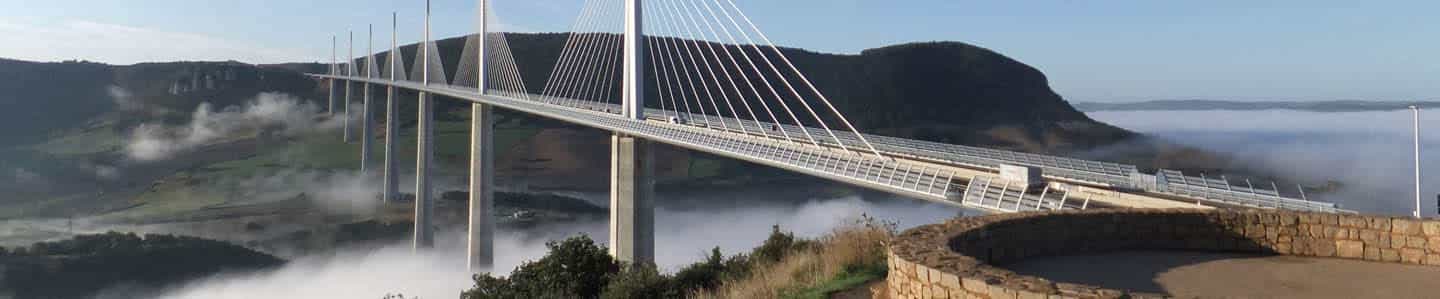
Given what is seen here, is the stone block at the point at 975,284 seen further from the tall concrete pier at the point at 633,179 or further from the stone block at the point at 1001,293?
the tall concrete pier at the point at 633,179

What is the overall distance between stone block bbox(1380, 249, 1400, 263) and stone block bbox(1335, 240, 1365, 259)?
121mm

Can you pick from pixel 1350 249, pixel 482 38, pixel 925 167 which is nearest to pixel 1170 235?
pixel 1350 249

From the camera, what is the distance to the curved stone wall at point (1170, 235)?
6.39 m

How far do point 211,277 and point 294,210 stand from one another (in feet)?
40.8

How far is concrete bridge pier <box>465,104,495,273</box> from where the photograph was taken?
3691 centimetres

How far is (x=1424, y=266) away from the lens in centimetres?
638

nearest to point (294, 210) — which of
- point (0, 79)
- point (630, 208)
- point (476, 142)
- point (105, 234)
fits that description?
point (105, 234)

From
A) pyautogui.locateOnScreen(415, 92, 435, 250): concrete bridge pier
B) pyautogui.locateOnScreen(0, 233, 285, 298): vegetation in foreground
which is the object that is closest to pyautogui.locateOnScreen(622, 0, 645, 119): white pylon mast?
pyautogui.locateOnScreen(415, 92, 435, 250): concrete bridge pier

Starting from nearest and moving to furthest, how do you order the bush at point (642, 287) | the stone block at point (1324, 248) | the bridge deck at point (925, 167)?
the stone block at point (1324, 248) → the bush at point (642, 287) → the bridge deck at point (925, 167)

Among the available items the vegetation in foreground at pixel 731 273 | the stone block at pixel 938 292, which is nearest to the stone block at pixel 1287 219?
the vegetation in foreground at pixel 731 273

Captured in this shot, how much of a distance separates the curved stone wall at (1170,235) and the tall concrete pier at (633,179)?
1768 centimetres

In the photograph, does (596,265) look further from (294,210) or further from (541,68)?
(541,68)

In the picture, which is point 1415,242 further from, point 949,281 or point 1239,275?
point 949,281

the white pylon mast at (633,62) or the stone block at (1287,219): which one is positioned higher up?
the white pylon mast at (633,62)
